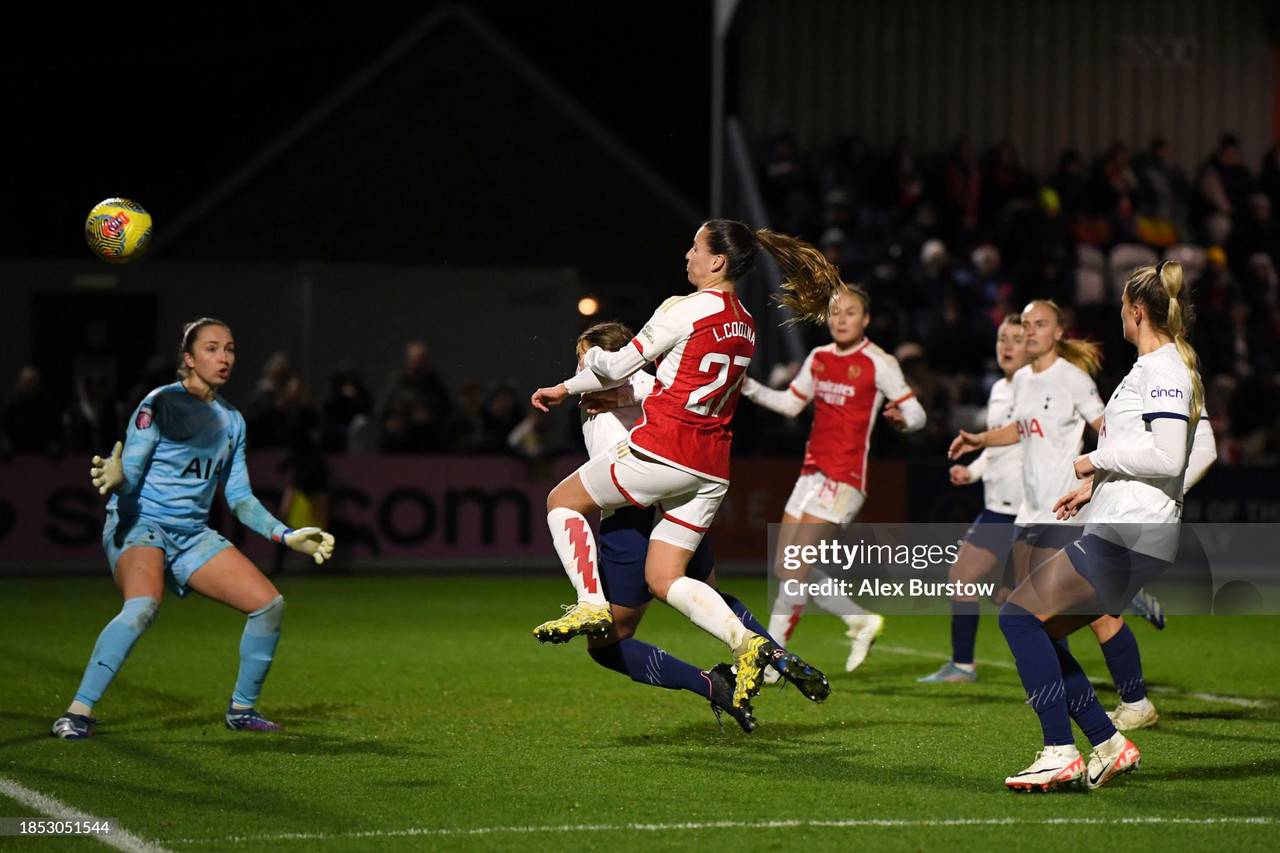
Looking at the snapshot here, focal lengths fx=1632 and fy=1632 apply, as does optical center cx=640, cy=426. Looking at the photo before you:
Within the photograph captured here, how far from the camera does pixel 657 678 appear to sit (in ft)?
23.2

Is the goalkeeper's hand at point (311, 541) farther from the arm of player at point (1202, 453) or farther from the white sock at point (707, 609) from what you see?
the arm of player at point (1202, 453)

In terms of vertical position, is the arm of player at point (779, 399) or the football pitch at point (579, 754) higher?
the arm of player at point (779, 399)

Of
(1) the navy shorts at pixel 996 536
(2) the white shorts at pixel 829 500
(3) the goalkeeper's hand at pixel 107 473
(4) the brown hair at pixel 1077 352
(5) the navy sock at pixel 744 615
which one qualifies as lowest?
(5) the navy sock at pixel 744 615

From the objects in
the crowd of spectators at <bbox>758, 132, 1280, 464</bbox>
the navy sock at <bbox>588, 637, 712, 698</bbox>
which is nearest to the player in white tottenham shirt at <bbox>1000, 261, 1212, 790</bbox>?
the navy sock at <bbox>588, 637, 712, 698</bbox>

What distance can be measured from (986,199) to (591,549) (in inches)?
680

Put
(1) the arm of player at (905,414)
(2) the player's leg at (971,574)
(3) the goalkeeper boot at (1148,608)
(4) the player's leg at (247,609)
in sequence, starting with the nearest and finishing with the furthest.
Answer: (4) the player's leg at (247,609) → (3) the goalkeeper boot at (1148,608) → (2) the player's leg at (971,574) → (1) the arm of player at (905,414)

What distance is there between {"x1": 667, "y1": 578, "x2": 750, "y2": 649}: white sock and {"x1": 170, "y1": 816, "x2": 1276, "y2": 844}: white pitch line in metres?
0.98

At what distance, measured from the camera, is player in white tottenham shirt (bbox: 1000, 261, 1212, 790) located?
5.98 meters

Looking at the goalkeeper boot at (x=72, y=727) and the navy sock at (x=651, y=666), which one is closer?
the navy sock at (x=651, y=666)

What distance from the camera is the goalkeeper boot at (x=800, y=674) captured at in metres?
Result: 6.26

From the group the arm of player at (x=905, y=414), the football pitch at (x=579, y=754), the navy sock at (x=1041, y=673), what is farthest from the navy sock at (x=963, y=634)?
the navy sock at (x=1041, y=673)

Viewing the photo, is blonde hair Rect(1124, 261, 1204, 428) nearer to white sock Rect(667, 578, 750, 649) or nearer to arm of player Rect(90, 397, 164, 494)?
white sock Rect(667, 578, 750, 649)

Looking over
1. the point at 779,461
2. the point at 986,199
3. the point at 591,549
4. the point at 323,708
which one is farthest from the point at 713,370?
the point at 986,199

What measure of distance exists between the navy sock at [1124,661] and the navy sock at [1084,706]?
1.20 meters
